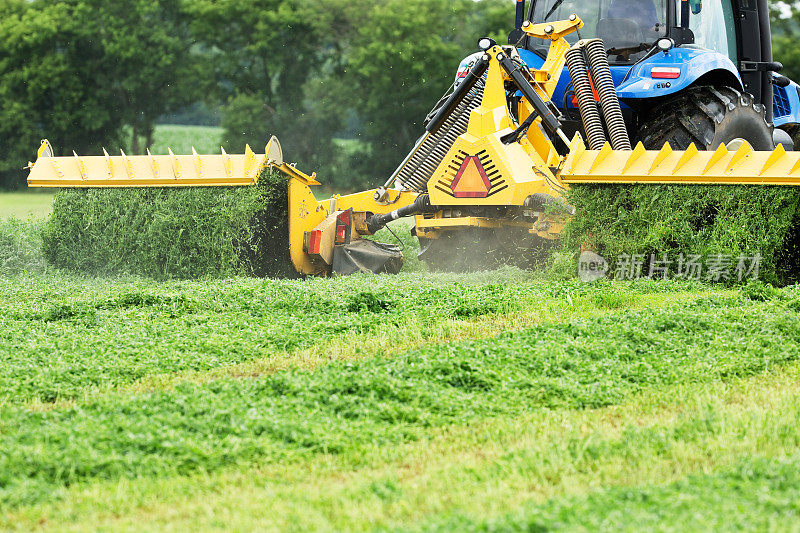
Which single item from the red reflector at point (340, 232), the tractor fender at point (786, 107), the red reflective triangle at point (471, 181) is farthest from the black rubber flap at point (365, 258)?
the tractor fender at point (786, 107)

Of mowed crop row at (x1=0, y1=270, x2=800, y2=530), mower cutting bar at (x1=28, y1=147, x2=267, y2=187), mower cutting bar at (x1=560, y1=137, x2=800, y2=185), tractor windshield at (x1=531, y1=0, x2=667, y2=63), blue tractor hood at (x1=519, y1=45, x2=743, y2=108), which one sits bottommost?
mowed crop row at (x1=0, y1=270, x2=800, y2=530)

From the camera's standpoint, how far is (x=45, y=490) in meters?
2.87

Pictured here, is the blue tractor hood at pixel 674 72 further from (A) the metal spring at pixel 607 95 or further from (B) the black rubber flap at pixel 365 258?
(B) the black rubber flap at pixel 365 258

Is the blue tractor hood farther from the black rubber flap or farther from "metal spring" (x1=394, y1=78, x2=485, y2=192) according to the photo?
the black rubber flap

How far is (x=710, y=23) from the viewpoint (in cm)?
802

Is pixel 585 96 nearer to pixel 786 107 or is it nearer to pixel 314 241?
pixel 314 241

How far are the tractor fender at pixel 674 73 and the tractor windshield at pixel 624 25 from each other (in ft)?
1.23

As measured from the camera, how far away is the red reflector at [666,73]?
7.02 meters

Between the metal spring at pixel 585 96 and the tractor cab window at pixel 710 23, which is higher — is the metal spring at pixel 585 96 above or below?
below

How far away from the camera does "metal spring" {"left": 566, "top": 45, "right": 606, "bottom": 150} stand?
723 centimetres

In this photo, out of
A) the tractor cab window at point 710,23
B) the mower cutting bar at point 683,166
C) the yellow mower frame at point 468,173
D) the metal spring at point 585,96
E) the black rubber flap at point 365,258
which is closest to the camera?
the mower cutting bar at point 683,166

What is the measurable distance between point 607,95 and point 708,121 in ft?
2.49

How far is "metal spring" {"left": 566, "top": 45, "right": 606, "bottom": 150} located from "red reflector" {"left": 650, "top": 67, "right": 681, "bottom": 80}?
50cm

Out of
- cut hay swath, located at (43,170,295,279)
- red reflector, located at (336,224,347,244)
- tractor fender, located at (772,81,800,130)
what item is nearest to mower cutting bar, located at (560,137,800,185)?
red reflector, located at (336,224,347,244)
